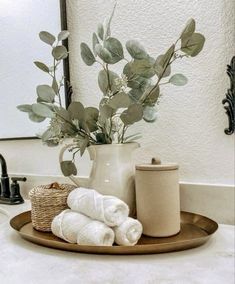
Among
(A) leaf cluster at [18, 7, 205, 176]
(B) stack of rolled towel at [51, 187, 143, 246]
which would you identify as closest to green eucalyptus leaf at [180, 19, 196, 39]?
(A) leaf cluster at [18, 7, 205, 176]

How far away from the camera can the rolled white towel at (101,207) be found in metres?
0.58

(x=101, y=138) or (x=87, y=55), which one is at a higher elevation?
(x=87, y=55)

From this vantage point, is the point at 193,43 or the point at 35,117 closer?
the point at 193,43

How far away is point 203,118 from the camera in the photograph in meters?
0.79

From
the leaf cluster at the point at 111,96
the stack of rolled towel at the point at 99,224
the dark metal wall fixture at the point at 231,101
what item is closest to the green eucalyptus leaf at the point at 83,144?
the leaf cluster at the point at 111,96

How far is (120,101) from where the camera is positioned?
0.61 metres

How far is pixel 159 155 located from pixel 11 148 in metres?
0.63

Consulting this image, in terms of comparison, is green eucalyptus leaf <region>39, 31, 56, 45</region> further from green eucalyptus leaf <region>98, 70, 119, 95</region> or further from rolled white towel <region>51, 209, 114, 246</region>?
rolled white towel <region>51, 209, 114, 246</region>

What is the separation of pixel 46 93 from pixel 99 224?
0.34 m

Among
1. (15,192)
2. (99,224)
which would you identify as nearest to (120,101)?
(99,224)

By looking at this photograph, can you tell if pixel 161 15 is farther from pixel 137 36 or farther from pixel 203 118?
pixel 203 118

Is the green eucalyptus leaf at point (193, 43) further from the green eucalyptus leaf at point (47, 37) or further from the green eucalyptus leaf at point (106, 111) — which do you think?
the green eucalyptus leaf at point (47, 37)

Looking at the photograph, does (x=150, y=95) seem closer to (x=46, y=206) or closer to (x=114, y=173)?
(x=114, y=173)

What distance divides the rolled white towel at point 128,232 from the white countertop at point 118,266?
3 centimetres
